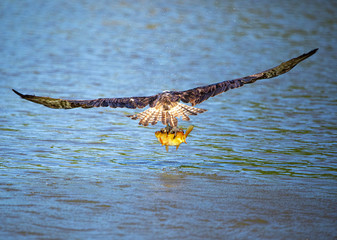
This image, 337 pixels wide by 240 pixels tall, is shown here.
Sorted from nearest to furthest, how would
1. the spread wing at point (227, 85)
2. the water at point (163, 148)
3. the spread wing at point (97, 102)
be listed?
the water at point (163, 148) → the spread wing at point (97, 102) → the spread wing at point (227, 85)

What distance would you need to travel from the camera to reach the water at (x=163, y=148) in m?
7.60

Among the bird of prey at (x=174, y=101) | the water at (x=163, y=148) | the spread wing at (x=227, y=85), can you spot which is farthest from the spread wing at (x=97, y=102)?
the water at (x=163, y=148)

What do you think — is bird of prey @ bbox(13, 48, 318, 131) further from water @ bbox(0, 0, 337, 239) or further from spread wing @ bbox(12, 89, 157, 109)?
water @ bbox(0, 0, 337, 239)

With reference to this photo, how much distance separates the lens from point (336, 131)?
12305 millimetres

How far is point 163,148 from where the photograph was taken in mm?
11203

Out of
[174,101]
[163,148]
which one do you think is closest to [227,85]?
[174,101]

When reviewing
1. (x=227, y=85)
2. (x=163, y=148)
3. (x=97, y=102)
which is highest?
(x=227, y=85)

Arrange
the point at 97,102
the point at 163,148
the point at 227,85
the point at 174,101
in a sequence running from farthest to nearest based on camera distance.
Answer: the point at 163,148, the point at 174,101, the point at 227,85, the point at 97,102

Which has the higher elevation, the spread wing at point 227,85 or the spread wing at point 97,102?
the spread wing at point 227,85

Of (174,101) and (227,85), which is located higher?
(227,85)

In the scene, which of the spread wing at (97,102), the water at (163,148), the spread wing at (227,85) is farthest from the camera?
the spread wing at (227,85)

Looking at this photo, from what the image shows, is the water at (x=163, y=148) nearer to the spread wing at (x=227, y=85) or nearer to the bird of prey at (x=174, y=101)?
the bird of prey at (x=174, y=101)

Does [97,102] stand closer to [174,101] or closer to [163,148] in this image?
[174,101]

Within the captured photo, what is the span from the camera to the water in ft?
24.9
